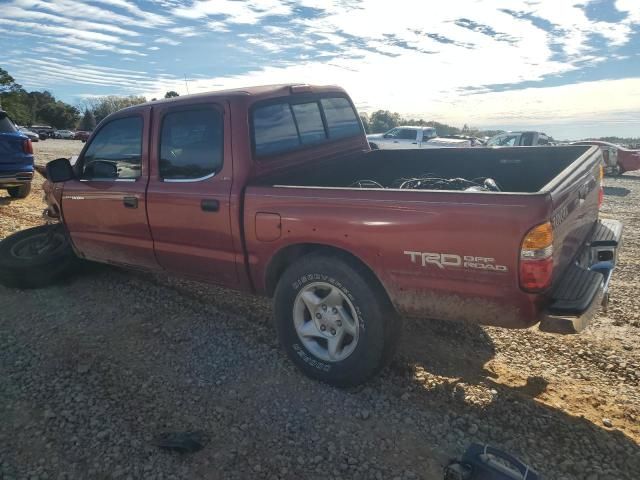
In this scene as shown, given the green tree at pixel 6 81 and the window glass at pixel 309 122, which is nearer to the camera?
the window glass at pixel 309 122

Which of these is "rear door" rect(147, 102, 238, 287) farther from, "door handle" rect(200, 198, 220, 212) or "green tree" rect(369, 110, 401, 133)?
"green tree" rect(369, 110, 401, 133)

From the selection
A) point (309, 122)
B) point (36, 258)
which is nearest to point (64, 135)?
point (36, 258)

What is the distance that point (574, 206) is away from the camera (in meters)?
2.92

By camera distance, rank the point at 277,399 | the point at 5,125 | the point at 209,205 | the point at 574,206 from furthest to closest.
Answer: the point at 5,125
the point at 209,205
the point at 277,399
the point at 574,206

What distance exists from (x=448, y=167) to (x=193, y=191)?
2371mm

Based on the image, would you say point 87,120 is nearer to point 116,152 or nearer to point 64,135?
point 64,135

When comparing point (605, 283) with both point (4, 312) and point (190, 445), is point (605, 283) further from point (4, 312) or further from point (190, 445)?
point (4, 312)

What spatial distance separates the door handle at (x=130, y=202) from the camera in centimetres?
409

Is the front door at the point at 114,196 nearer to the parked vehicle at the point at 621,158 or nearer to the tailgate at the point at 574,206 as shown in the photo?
the tailgate at the point at 574,206

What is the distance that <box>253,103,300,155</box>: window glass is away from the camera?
12.0 ft

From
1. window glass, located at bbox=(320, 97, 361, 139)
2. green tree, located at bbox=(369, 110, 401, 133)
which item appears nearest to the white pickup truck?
window glass, located at bbox=(320, 97, 361, 139)

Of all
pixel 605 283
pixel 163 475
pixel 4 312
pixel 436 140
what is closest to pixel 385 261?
pixel 605 283

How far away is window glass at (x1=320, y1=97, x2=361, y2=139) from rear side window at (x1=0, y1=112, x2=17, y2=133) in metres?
7.31

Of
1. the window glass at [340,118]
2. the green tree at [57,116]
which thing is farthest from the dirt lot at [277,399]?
the green tree at [57,116]
